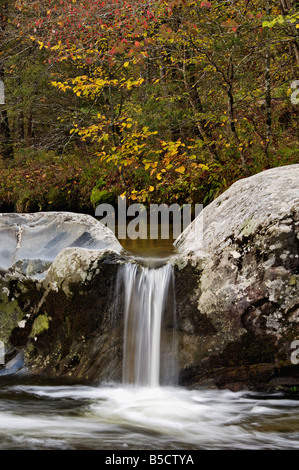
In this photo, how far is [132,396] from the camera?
189 inches

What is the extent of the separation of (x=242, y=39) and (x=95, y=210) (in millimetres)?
5595

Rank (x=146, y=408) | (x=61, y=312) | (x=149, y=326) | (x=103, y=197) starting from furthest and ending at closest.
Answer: (x=103, y=197)
(x=61, y=312)
(x=149, y=326)
(x=146, y=408)

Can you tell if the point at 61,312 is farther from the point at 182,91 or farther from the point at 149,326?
the point at 182,91

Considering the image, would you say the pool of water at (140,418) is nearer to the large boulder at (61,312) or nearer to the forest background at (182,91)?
the large boulder at (61,312)

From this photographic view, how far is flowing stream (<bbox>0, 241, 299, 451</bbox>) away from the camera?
151 inches

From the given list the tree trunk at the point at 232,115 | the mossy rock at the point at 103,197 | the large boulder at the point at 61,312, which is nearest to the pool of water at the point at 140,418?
the large boulder at the point at 61,312

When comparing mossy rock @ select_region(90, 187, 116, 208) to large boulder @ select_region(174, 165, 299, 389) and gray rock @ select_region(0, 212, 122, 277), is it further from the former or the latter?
large boulder @ select_region(174, 165, 299, 389)

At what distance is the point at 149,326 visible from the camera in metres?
5.10

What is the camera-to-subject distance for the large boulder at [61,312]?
5.16 meters

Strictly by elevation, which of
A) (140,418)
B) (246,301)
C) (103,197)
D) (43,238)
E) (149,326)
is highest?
(103,197)

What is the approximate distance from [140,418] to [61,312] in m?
1.56

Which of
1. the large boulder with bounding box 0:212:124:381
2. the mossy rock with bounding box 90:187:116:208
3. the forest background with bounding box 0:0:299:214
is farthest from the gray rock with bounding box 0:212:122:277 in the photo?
the mossy rock with bounding box 90:187:116:208

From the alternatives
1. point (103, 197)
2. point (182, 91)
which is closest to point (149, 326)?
point (182, 91)

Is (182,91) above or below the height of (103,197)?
above
